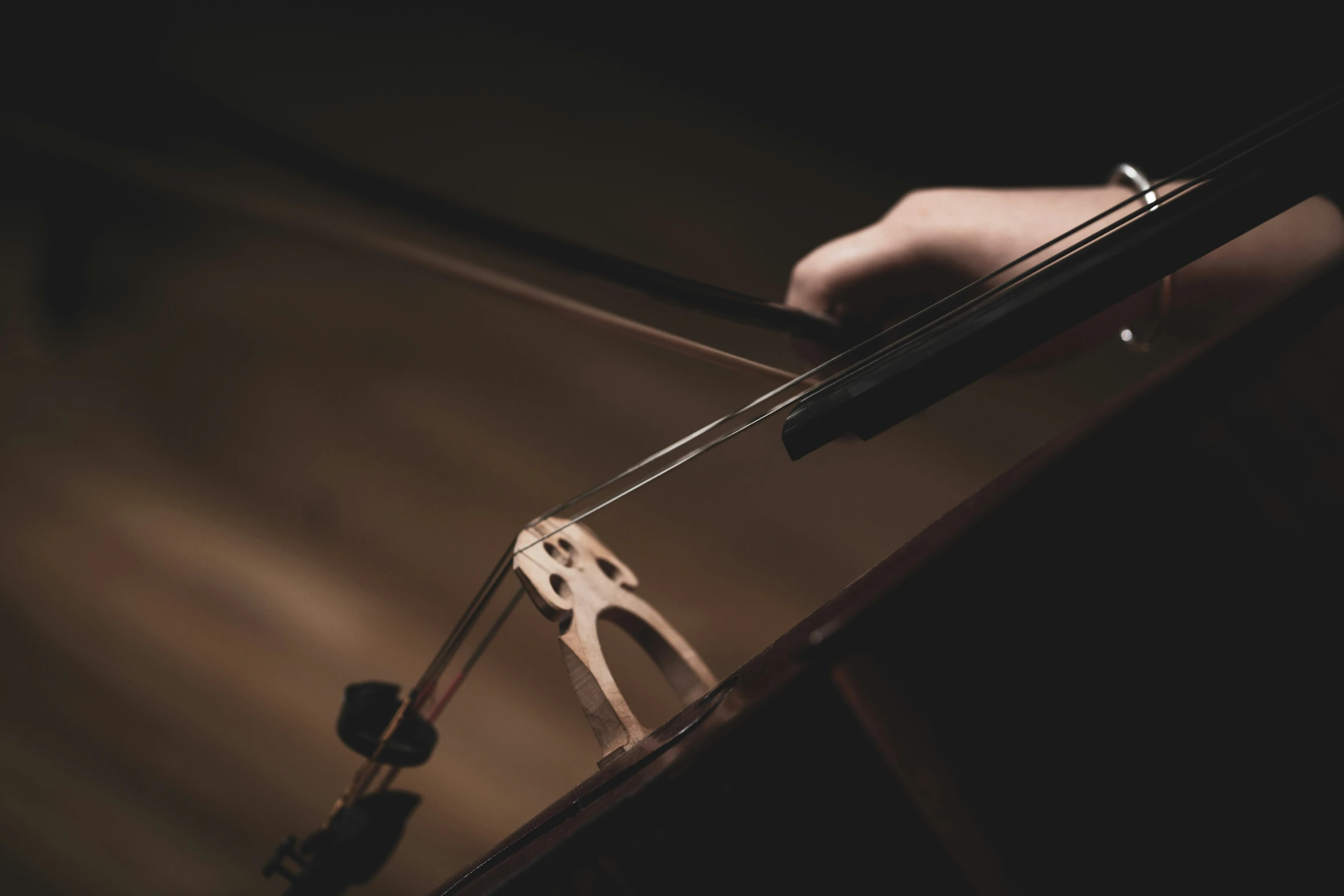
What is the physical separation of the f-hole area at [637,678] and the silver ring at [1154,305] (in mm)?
594

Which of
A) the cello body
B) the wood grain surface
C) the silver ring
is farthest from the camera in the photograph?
the wood grain surface

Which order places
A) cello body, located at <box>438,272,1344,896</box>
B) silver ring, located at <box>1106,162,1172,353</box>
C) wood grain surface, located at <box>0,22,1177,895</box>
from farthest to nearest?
wood grain surface, located at <box>0,22,1177,895</box>
silver ring, located at <box>1106,162,1172,353</box>
cello body, located at <box>438,272,1344,896</box>

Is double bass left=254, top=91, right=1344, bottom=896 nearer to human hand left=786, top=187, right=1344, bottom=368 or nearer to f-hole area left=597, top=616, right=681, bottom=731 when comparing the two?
human hand left=786, top=187, right=1344, bottom=368

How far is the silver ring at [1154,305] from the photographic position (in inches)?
25.4

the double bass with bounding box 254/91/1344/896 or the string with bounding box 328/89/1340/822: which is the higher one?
the string with bounding box 328/89/1340/822

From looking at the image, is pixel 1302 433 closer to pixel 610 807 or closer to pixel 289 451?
pixel 610 807

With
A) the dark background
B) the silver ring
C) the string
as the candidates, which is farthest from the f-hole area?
the dark background

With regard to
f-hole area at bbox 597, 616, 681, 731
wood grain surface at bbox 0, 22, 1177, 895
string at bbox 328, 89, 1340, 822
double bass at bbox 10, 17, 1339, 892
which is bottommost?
double bass at bbox 10, 17, 1339, 892

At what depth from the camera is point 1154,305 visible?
0.65m

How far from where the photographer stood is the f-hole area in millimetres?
936

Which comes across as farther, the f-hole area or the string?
the f-hole area

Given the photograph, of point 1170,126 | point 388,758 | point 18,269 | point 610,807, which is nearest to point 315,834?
point 388,758

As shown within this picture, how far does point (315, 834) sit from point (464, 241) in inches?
19.9

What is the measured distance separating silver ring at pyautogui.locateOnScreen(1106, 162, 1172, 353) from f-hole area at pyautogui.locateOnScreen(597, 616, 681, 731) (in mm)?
594
